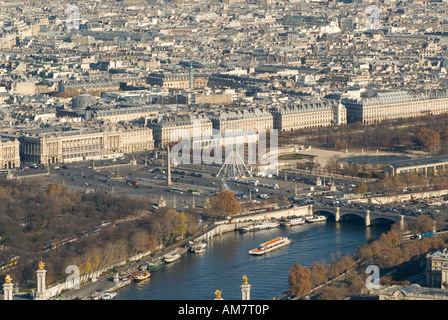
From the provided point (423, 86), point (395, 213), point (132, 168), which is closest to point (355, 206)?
point (395, 213)

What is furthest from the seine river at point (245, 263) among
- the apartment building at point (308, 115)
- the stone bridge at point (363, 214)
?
the apartment building at point (308, 115)

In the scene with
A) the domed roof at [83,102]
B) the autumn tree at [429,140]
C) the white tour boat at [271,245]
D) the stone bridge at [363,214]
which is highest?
the domed roof at [83,102]

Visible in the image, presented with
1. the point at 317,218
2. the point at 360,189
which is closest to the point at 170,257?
the point at 317,218

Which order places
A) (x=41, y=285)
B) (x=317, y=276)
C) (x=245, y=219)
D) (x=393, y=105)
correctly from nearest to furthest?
(x=41, y=285) < (x=317, y=276) < (x=245, y=219) < (x=393, y=105)

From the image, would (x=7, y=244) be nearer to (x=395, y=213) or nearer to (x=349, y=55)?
(x=395, y=213)

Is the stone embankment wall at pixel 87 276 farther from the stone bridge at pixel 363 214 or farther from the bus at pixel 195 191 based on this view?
the bus at pixel 195 191

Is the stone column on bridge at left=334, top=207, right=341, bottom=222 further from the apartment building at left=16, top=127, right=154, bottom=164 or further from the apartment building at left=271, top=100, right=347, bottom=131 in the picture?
the apartment building at left=271, top=100, right=347, bottom=131

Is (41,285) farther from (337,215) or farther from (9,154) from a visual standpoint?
(9,154)
